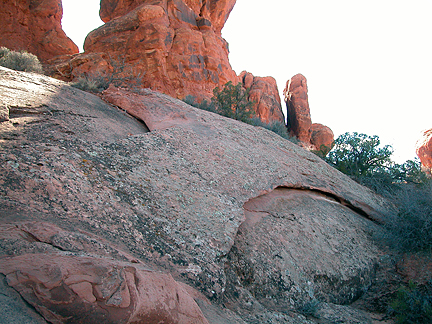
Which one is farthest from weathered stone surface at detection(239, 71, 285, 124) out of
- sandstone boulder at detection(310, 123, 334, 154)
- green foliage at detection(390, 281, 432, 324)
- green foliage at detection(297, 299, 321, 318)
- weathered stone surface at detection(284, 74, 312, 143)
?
green foliage at detection(297, 299, 321, 318)

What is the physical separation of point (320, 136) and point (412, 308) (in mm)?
28981

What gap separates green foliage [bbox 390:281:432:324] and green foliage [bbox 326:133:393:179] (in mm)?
5603

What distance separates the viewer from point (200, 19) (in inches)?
941

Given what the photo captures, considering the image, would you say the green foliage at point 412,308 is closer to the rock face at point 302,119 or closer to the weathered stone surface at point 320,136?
the rock face at point 302,119

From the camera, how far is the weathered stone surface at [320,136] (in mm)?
30359

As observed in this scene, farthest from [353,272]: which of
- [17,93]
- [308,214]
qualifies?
[17,93]

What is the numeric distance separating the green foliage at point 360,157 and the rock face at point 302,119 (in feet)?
64.3

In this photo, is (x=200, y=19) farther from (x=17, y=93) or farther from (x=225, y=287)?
(x=225, y=287)

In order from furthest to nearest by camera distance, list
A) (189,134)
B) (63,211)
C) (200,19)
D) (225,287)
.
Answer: (200,19) → (189,134) → (225,287) → (63,211)

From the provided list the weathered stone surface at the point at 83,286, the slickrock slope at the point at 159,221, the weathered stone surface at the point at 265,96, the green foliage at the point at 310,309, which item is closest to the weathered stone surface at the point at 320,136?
the weathered stone surface at the point at 265,96

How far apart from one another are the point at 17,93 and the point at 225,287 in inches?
165

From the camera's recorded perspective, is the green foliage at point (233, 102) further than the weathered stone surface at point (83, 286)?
Yes

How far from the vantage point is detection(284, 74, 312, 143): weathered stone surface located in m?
29.4

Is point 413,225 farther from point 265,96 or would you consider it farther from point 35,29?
point 35,29
